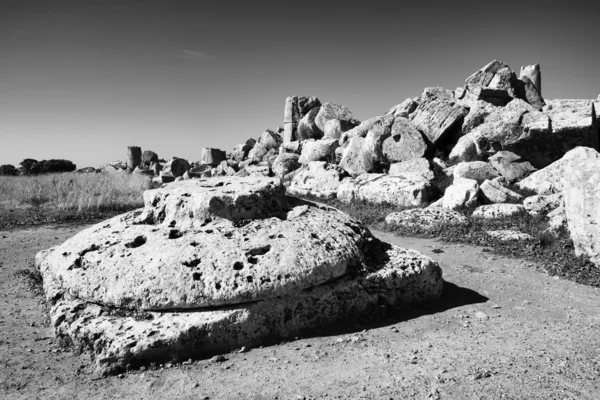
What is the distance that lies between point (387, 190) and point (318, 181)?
352 centimetres

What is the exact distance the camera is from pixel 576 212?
6637 millimetres

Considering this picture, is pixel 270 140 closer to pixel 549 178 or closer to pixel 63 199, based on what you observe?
pixel 63 199

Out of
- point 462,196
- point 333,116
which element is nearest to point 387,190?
point 462,196

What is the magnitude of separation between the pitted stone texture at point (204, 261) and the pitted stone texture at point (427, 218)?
4.27 metres

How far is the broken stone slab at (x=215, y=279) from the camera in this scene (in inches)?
155

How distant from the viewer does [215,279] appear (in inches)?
167

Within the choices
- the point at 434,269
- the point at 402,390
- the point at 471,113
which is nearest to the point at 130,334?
the point at 402,390

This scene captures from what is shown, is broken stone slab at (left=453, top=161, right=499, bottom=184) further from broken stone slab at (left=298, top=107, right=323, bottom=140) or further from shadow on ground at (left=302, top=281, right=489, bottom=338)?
broken stone slab at (left=298, top=107, right=323, bottom=140)

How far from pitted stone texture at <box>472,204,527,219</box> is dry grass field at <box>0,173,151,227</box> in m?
11.0

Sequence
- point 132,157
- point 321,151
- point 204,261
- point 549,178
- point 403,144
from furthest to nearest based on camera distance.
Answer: point 132,157
point 321,151
point 403,144
point 549,178
point 204,261

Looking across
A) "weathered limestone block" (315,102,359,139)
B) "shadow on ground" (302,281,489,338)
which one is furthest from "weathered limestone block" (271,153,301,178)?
"shadow on ground" (302,281,489,338)

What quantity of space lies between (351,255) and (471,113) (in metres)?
13.2

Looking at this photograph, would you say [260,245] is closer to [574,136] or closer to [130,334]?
[130,334]

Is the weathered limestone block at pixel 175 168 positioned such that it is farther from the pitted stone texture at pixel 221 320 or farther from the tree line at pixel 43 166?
the pitted stone texture at pixel 221 320
